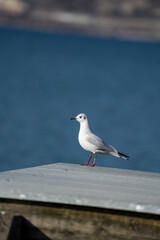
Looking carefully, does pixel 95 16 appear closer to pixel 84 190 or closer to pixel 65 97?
pixel 65 97

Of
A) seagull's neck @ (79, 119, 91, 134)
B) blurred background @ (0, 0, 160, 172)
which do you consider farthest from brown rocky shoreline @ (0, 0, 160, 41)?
seagull's neck @ (79, 119, 91, 134)

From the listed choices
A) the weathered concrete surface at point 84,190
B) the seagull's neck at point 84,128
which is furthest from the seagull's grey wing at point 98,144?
the weathered concrete surface at point 84,190

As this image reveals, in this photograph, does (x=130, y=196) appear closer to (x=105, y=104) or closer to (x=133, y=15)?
(x=105, y=104)

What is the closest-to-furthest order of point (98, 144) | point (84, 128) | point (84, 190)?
1. point (84, 190)
2. point (98, 144)
3. point (84, 128)

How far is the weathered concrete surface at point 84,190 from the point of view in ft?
6.44

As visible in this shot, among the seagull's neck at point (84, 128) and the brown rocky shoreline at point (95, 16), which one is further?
the brown rocky shoreline at point (95, 16)

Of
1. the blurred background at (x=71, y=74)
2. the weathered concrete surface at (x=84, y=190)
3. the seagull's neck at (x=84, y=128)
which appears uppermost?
the blurred background at (x=71, y=74)

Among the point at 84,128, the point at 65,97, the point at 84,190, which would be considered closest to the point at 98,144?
the point at 84,128

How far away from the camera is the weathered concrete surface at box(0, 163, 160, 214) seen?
196 centimetres

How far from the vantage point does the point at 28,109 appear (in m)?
28.8

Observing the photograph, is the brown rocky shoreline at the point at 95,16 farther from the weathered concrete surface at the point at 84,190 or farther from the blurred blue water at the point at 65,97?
the weathered concrete surface at the point at 84,190

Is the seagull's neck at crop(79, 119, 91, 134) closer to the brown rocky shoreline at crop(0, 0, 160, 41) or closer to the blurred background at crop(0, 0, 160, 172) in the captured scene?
the blurred background at crop(0, 0, 160, 172)

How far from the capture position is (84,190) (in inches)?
86.0

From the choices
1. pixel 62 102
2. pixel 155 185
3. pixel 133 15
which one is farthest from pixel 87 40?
pixel 155 185
